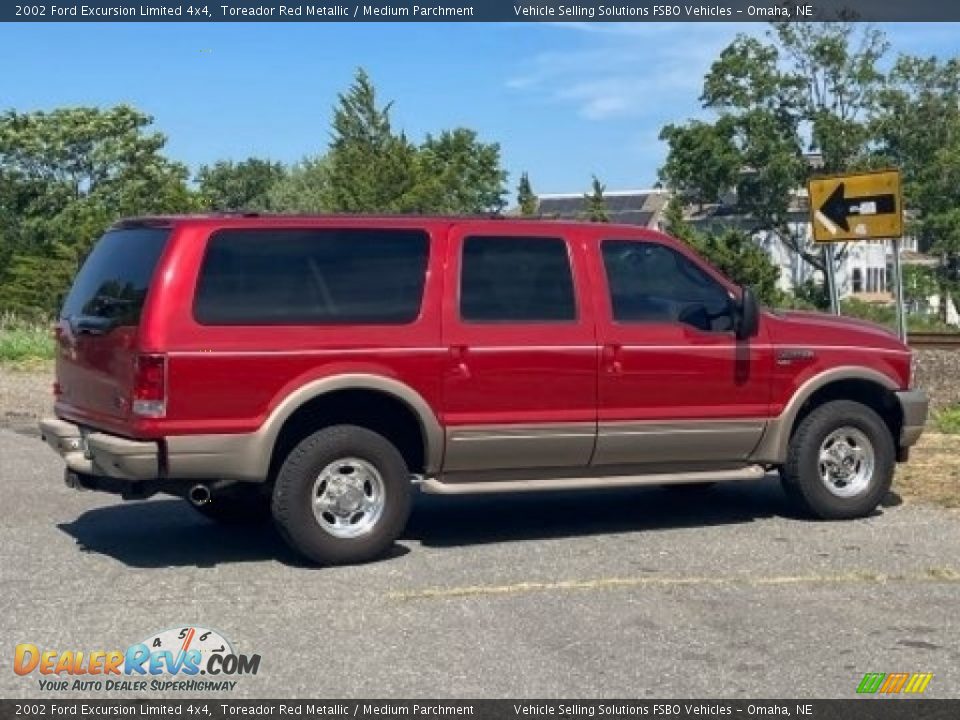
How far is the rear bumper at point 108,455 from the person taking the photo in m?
7.25

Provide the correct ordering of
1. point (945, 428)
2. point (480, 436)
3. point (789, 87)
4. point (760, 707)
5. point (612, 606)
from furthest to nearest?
point (789, 87) < point (945, 428) < point (480, 436) < point (612, 606) < point (760, 707)

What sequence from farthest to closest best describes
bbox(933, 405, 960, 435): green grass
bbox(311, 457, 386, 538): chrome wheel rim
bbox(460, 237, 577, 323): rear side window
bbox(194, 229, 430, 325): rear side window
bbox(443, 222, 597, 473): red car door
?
bbox(933, 405, 960, 435): green grass, bbox(460, 237, 577, 323): rear side window, bbox(443, 222, 597, 473): red car door, bbox(311, 457, 386, 538): chrome wheel rim, bbox(194, 229, 430, 325): rear side window

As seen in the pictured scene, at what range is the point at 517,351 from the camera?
8.02 meters

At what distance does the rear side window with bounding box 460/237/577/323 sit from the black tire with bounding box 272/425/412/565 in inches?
36.9

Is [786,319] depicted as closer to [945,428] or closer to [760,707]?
[760,707]

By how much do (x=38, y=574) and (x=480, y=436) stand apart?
2.50 m

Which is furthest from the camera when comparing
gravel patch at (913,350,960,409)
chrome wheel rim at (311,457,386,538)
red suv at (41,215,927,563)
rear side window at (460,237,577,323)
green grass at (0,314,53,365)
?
green grass at (0,314,53,365)

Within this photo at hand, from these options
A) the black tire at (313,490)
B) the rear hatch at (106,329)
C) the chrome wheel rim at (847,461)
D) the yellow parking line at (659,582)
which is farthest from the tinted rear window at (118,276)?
the chrome wheel rim at (847,461)

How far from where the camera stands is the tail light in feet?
23.7

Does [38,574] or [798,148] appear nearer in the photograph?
[38,574]

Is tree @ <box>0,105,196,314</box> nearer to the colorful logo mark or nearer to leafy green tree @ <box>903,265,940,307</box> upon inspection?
leafy green tree @ <box>903,265,940,307</box>

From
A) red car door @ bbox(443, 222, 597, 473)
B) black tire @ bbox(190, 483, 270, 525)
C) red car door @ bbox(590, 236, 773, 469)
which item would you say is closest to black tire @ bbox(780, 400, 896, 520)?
red car door @ bbox(590, 236, 773, 469)

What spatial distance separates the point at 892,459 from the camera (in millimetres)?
9062

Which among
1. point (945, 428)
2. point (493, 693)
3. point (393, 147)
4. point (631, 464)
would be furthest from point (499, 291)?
point (393, 147)
